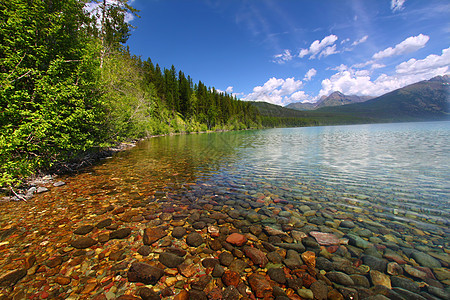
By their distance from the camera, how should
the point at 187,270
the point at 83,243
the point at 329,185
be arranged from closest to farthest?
the point at 187,270 → the point at 83,243 → the point at 329,185

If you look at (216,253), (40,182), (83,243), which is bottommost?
(216,253)

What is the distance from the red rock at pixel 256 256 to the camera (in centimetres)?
409

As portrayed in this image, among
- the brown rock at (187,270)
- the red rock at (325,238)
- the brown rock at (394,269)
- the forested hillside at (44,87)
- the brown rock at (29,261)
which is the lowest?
the red rock at (325,238)

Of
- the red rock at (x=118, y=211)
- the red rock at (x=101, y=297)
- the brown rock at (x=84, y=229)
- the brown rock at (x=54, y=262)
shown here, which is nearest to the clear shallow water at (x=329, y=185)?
the red rock at (x=118, y=211)

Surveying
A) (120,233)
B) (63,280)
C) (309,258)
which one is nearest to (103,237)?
(120,233)

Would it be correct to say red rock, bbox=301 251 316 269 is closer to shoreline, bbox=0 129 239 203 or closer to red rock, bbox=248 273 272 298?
red rock, bbox=248 273 272 298

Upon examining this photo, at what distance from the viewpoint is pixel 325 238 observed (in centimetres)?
493

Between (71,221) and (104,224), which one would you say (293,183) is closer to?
(104,224)

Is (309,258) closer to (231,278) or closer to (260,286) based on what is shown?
(260,286)

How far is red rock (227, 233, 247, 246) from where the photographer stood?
4.83 meters

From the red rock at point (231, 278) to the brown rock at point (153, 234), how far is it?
2318 millimetres

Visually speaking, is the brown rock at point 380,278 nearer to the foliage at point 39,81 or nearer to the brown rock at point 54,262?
the brown rock at point 54,262

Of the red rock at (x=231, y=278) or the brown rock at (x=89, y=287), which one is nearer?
the brown rock at (x=89, y=287)

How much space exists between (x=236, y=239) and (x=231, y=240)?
0.15 meters
